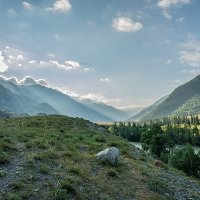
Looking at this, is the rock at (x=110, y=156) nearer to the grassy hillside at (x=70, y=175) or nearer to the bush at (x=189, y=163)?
the grassy hillside at (x=70, y=175)

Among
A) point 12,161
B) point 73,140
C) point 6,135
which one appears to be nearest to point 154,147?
point 73,140

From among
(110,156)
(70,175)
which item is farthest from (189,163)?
(70,175)

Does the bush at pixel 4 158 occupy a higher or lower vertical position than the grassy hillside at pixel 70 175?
higher

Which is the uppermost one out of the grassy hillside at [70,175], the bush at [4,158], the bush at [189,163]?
the bush at [4,158]

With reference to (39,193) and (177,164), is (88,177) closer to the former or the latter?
(39,193)

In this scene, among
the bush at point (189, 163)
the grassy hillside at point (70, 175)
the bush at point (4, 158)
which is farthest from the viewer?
the bush at point (189, 163)

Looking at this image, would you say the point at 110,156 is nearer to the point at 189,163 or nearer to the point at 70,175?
the point at 70,175

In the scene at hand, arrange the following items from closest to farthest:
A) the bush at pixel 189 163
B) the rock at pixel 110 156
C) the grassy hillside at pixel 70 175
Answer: the grassy hillside at pixel 70 175 < the rock at pixel 110 156 < the bush at pixel 189 163

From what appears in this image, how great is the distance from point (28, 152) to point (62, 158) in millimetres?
3157

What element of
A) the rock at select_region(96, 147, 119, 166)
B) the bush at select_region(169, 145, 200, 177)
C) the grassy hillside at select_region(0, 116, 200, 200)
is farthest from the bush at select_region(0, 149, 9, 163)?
the bush at select_region(169, 145, 200, 177)

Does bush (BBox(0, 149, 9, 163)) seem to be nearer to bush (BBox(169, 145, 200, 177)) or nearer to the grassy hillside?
the grassy hillside

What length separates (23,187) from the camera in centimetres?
2095

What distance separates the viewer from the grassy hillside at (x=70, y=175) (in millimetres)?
21547

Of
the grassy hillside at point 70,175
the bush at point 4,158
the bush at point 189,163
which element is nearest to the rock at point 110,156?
the grassy hillside at point 70,175
